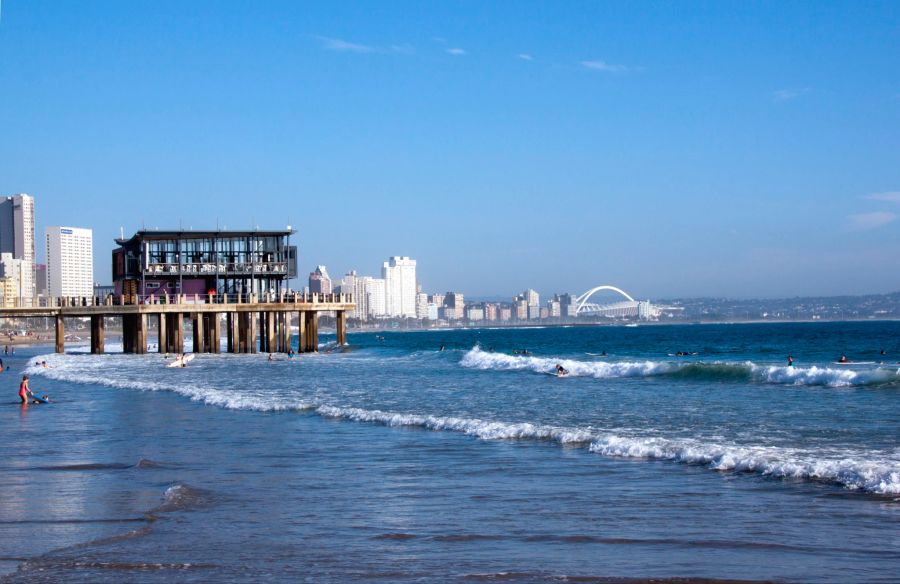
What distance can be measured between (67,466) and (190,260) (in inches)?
1846

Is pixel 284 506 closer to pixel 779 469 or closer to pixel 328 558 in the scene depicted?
pixel 328 558

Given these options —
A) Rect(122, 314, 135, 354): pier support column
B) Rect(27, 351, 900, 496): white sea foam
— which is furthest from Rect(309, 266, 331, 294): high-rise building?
Rect(27, 351, 900, 496): white sea foam

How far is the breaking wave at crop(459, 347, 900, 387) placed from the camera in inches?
1213

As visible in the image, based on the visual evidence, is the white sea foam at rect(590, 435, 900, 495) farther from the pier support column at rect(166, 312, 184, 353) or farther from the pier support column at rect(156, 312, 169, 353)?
the pier support column at rect(156, 312, 169, 353)

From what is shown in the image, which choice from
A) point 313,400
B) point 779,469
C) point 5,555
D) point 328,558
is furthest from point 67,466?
point 313,400

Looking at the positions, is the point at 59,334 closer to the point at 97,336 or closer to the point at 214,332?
the point at 97,336

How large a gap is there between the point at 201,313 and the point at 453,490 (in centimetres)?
4856

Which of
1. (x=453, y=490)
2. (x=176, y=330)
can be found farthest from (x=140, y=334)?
(x=453, y=490)

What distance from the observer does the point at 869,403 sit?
23266 mm

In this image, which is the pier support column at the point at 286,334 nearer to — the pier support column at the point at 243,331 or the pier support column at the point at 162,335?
the pier support column at the point at 243,331

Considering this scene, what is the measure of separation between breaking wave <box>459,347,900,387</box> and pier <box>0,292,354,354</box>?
44.4 ft

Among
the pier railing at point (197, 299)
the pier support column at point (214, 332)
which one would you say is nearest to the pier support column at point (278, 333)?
the pier railing at point (197, 299)

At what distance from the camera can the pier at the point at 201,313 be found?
184ft

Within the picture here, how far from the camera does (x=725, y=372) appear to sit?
3575 centimetres
